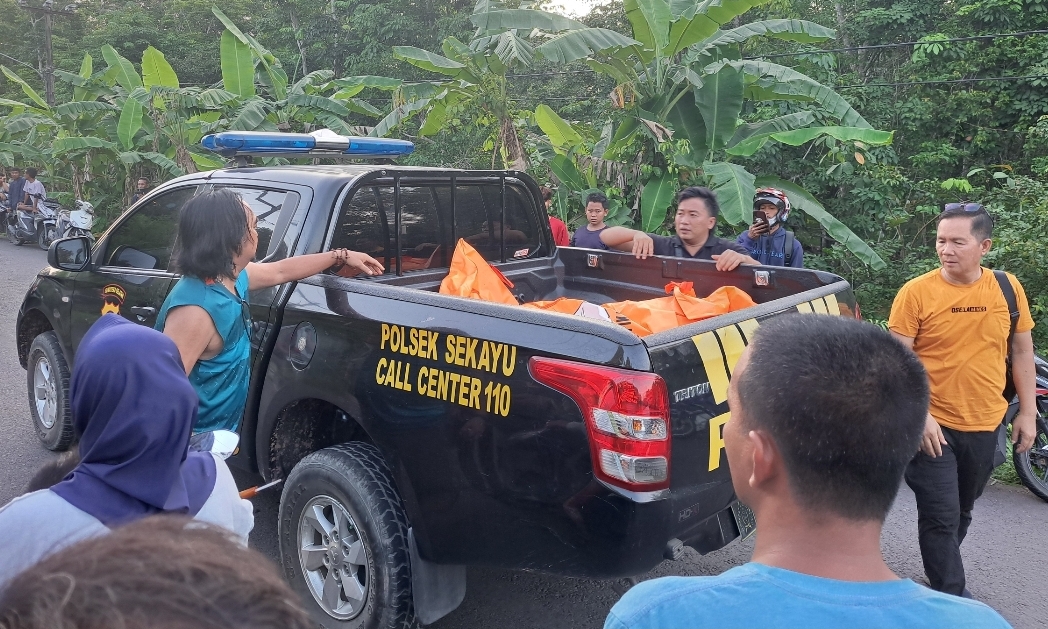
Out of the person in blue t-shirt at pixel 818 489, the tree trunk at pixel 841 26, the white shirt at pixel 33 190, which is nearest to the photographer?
the person in blue t-shirt at pixel 818 489

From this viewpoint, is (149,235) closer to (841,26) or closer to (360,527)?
(360,527)

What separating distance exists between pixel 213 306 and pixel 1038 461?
4.90 metres

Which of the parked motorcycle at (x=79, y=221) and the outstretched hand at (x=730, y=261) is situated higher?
the outstretched hand at (x=730, y=261)

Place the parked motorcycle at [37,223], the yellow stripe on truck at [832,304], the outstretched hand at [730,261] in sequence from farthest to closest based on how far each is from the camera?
the parked motorcycle at [37,223], the outstretched hand at [730,261], the yellow stripe on truck at [832,304]

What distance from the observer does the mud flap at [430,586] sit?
2.99 meters

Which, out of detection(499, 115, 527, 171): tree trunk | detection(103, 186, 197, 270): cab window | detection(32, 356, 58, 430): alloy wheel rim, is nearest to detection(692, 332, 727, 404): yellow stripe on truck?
detection(103, 186, 197, 270): cab window

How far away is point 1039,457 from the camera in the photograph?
4961 millimetres

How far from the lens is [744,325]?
2963 millimetres

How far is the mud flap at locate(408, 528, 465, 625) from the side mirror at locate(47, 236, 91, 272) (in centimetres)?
286

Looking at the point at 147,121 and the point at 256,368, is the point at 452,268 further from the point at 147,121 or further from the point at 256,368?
the point at 147,121

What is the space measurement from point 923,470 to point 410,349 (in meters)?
2.18

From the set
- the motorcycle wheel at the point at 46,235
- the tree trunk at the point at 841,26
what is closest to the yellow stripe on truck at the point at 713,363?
the tree trunk at the point at 841,26

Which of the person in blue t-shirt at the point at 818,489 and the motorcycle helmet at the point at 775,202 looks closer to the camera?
the person in blue t-shirt at the point at 818,489

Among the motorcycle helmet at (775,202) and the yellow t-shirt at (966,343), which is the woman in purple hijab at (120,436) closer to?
the yellow t-shirt at (966,343)
